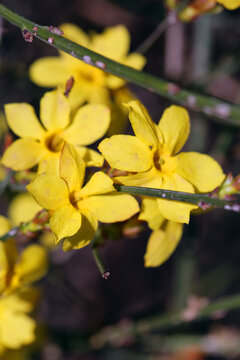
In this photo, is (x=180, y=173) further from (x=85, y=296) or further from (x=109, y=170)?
(x=85, y=296)

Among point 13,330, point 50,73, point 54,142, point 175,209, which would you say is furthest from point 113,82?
point 13,330

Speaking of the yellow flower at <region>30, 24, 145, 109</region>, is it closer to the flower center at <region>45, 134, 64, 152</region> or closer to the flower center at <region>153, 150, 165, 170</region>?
the flower center at <region>45, 134, 64, 152</region>

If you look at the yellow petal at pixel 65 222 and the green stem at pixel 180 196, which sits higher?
the green stem at pixel 180 196

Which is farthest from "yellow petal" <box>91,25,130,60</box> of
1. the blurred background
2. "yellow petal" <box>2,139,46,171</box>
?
"yellow petal" <box>2,139,46,171</box>

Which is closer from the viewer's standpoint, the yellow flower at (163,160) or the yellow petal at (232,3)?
the yellow flower at (163,160)

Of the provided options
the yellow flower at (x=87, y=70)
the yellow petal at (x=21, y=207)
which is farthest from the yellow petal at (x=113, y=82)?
the yellow petal at (x=21, y=207)

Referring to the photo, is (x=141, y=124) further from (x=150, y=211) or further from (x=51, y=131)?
(x=51, y=131)

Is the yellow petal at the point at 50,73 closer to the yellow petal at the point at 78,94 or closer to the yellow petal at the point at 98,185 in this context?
the yellow petal at the point at 78,94

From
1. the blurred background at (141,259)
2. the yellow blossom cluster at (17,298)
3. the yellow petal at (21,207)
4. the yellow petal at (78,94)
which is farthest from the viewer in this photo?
the blurred background at (141,259)
